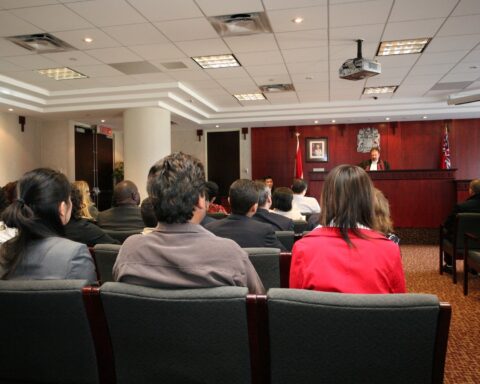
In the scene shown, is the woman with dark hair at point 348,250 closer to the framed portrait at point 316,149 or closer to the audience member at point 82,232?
the audience member at point 82,232

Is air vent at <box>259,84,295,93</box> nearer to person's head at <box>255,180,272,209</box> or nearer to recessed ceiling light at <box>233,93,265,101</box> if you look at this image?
recessed ceiling light at <box>233,93,265,101</box>

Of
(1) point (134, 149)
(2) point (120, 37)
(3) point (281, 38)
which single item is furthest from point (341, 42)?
(1) point (134, 149)

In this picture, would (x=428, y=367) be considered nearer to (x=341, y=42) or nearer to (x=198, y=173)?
(x=198, y=173)

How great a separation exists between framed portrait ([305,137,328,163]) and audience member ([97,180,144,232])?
8833 millimetres

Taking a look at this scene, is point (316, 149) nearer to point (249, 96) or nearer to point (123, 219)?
point (249, 96)

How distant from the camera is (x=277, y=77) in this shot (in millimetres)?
7559

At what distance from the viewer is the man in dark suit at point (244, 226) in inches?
102

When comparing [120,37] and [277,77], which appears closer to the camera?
[120,37]

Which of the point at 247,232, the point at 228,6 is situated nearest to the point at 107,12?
the point at 228,6

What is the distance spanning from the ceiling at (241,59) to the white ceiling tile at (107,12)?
12 millimetres

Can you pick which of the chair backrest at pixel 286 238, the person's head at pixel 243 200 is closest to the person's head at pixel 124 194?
the person's head at pixel 243 200

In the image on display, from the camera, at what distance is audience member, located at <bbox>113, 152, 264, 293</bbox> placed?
4.33ft

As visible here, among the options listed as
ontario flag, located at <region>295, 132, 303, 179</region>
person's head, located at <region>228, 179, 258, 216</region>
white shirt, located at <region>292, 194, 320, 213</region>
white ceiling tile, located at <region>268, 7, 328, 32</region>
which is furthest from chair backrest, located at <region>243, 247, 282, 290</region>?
ontario flag, located at <region>295, 132, 303, 179</region>

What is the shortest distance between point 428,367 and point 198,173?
0.99 m
